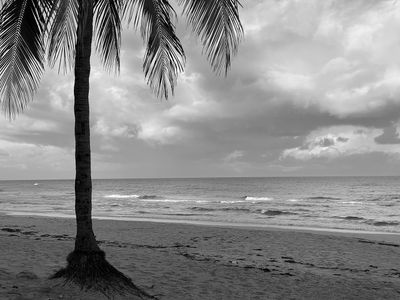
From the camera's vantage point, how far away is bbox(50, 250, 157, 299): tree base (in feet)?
19.6

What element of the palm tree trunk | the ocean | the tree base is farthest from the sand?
the ocean

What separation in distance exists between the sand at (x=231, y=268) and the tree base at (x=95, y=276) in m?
0.17

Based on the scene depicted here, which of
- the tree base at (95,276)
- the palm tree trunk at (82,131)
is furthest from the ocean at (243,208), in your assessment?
the palm tree trunk at (82,131)

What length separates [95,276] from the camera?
239 inches

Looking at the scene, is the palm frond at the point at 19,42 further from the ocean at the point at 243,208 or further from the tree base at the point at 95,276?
the ocean at the point at 243,208

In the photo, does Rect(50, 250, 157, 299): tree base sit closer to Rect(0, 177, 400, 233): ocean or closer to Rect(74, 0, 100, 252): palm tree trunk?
Rect(74, 0, 100, 252): palm tree trunk

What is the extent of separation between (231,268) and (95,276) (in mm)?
3855

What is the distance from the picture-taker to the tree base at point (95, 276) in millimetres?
5984

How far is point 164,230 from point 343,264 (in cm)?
944

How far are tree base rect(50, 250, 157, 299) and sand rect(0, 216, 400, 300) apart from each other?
0.17m

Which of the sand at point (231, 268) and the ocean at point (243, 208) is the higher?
the ocean at point (243, 208)

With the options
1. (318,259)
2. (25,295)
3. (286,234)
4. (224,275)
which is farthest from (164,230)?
(25,295)

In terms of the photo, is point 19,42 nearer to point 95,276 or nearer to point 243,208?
point 95,276

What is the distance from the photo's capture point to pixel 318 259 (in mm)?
11945
